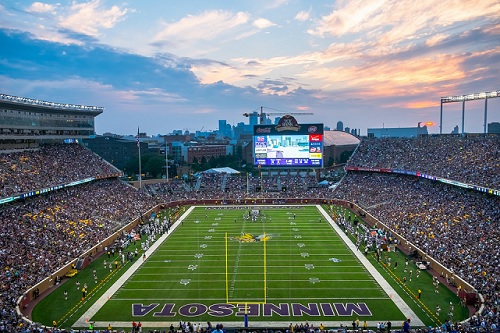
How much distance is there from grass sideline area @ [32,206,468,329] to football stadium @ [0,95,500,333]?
113 mm

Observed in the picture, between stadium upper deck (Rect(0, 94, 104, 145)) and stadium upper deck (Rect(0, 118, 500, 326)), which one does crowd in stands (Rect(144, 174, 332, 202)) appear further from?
stadium upper deck (Rect(0, 94, 104, 145))

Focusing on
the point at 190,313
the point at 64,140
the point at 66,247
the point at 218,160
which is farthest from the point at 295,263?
the point at 218,160

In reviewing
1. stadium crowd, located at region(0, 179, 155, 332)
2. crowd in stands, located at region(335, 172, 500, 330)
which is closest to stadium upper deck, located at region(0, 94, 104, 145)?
stadium crowd, located at region(0, 179, 155, 332)

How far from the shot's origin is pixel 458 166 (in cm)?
3838

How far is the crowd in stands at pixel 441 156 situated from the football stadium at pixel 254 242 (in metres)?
0.20

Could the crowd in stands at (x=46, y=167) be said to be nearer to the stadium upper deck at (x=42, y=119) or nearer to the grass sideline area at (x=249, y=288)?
the stadium upper deck at (x=42, y=119)

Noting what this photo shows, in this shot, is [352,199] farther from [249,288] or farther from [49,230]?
[49,230]

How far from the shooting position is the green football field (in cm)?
1992

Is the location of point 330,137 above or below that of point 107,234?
above

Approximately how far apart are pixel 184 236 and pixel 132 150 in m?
72.5

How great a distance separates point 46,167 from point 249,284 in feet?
80.1

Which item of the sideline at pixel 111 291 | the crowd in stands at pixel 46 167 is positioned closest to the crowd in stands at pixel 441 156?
the sideline at pixel 111 291

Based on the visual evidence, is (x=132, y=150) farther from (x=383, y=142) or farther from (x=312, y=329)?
(x=312, y=329)

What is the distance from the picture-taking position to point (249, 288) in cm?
2334
